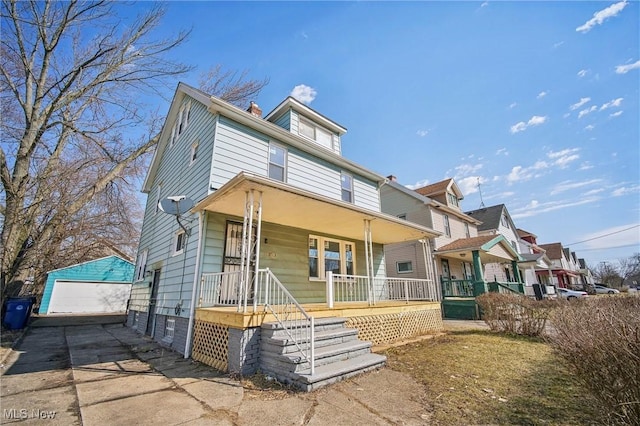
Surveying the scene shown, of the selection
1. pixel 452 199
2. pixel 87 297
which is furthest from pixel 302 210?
pixel 87 297

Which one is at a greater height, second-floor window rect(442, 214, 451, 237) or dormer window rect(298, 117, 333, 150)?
dormer window rect(298, 117, 333, 150)

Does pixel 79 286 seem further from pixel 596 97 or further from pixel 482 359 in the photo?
pixel 596 97

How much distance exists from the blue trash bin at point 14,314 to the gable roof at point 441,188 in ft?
76.3

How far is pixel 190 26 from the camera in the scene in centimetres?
1065

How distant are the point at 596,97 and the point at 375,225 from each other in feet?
30.8

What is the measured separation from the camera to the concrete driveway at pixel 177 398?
11.0ft

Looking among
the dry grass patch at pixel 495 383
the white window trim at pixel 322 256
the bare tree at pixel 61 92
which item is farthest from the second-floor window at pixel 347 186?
the bare tree at pixel 61 92

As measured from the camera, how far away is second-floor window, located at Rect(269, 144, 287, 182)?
29.7ft

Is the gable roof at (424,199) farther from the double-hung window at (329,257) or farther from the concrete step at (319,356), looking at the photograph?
the concrete step at (319,356)

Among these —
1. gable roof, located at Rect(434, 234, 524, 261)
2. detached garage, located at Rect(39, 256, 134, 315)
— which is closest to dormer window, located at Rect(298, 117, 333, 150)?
gable roof, located at Rect(434, 234, 524, 261)

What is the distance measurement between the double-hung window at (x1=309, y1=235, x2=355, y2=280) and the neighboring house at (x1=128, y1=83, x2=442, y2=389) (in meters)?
0.05

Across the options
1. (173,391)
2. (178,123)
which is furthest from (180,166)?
(173,391)

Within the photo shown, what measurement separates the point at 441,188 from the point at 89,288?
90.7ft

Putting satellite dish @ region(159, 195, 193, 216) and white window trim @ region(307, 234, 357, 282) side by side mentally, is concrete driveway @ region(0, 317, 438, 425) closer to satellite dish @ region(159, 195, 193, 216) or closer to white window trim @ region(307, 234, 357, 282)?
satellite dish @ region(159, 195, 193, 216)
